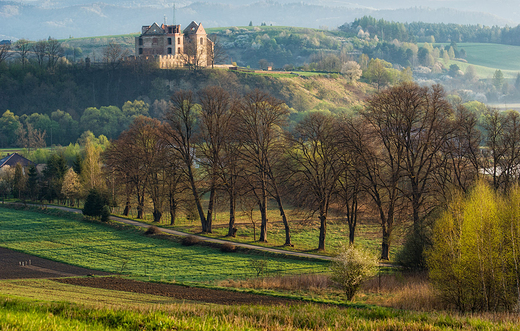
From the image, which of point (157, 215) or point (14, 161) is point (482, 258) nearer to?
point (157, 215)

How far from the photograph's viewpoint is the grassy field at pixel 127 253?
36.8m

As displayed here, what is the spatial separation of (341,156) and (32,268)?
25.8m

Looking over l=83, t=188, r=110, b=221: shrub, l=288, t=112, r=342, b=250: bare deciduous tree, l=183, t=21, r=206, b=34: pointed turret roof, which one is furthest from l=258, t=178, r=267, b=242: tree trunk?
l=183, t=21, r=206, b=34: pointed turret roof

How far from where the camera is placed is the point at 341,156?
4400cm

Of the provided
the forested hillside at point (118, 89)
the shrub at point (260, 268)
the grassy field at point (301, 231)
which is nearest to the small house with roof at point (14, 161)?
the forested hillside at point (118, 89)

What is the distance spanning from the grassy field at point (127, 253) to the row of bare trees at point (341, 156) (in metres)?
6.49

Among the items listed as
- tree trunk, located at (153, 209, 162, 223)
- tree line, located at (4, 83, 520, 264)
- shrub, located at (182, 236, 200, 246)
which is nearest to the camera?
tree line, located at (4, 83, 520, 264)

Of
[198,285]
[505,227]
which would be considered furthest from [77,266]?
[505,227]

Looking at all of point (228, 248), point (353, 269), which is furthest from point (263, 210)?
point (353, 269)

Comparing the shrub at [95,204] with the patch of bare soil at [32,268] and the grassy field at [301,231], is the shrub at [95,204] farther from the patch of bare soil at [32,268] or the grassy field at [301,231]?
the patch of bare soil at [32,268]

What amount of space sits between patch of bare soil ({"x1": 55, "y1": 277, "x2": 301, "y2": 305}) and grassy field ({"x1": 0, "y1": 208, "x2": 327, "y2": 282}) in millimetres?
2258

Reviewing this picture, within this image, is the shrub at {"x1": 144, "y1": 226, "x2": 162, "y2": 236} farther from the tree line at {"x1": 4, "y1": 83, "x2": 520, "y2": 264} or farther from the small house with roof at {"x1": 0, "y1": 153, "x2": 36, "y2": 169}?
the small house with roof at {"x1": 0, "y1": 153, "x2": 36, "y2": 169}

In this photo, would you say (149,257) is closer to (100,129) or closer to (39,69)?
(100,129)

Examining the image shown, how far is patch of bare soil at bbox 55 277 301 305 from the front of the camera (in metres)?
26.0
